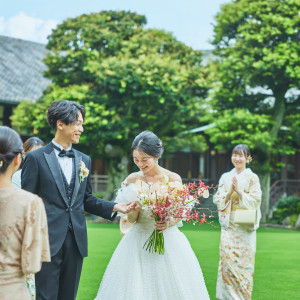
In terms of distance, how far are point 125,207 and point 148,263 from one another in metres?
0.57

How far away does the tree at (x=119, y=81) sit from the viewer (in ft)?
70.7

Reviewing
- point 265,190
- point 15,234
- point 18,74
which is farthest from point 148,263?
point 18,74

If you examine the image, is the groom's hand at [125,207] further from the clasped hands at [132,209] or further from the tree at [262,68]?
the tree at [262,68]

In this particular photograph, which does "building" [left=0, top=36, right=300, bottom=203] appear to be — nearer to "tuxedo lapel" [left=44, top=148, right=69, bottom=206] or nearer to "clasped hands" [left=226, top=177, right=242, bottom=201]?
"clasped hands" [left=226, top=177, right=242, bottom=201]

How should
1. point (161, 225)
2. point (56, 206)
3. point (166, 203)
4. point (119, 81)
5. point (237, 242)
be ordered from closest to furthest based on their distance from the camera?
1. point (56, 206)
2. point (166, 203)
3. point (161, 225)
4. point (237, 242)
5. point (119, 81)

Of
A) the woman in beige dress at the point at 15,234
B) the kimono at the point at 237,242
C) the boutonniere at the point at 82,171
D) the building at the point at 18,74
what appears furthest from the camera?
the building at the point at 18,74

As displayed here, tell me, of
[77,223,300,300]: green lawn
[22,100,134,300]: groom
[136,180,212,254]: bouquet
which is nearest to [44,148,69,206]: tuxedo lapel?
[22,100,134,300]: groom

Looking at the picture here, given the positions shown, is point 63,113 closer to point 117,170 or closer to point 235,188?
point 235,188

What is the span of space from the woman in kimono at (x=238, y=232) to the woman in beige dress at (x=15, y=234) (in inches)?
189

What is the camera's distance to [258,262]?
1115 centimetres

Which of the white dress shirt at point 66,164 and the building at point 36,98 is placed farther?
the building at point 36,98

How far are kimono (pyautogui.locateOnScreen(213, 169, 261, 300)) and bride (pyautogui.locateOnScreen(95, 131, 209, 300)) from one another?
247cm

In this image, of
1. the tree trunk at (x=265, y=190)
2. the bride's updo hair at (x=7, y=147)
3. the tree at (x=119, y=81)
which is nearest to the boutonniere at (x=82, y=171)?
the bride's updo hair at (x=7, y=147)

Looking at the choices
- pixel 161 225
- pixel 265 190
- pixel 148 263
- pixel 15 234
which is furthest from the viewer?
pixel 265 190
